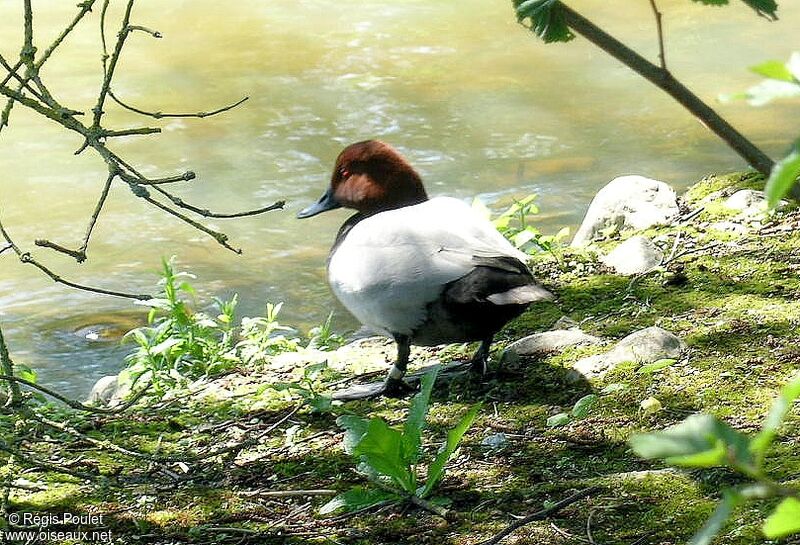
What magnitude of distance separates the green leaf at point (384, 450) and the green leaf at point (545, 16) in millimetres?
1332

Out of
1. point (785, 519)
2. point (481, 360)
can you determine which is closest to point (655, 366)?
point (481, 360)

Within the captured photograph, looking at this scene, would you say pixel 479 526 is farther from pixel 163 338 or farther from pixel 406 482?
pixel 163 338

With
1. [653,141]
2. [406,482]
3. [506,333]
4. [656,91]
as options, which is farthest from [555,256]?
[656,91]

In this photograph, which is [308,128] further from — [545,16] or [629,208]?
[545,16]

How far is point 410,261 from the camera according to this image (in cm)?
346

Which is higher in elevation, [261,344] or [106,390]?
[261,344]

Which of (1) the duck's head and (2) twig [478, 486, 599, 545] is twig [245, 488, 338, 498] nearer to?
(2) twig [478, 486, 599, 545]

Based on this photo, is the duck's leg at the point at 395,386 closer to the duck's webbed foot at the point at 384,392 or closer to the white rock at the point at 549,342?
the duck's webbed foot at the point at 384,392

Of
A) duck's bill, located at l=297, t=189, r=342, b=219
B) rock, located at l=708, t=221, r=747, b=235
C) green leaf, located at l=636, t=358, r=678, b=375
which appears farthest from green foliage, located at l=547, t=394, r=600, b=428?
rock, located at l=708, t=221, r=747, b=235

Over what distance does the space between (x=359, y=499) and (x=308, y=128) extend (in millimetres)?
6610

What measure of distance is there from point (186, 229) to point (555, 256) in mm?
3183

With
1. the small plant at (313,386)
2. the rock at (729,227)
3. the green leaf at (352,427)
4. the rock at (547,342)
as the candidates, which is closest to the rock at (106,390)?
the small plant at (313,386)

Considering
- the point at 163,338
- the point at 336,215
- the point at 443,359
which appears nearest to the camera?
the point at 443,359

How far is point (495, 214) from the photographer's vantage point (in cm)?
685
